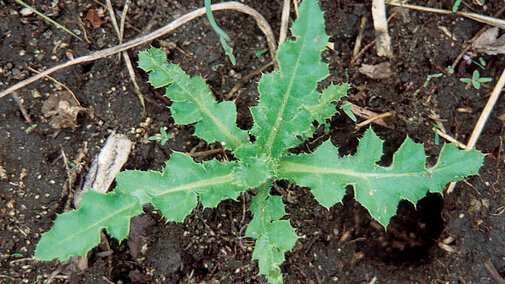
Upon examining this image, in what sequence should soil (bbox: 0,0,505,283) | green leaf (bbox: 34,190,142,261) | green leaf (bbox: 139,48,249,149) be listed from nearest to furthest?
1. green leaf (bbox: 34,190,142,261)
2. green leaf (bbox: 139,48,249,149)
3. soil (bbox: 0,0,505,283)

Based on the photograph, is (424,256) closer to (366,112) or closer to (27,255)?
(366,112)

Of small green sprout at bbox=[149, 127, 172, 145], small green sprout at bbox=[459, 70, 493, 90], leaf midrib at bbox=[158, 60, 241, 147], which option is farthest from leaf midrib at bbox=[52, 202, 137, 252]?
small green sprout at bbox=[459, 70, 493, 90]

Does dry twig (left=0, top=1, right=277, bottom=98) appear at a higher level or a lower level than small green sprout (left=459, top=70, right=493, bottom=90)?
higher

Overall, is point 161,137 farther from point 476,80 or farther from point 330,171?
point 476,80

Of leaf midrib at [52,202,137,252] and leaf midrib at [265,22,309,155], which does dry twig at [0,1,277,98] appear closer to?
leaf midrib at [265,22,309,155]

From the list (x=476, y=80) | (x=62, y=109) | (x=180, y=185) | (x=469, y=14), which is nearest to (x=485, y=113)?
(x=476, y=80)

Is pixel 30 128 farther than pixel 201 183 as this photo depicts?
Yes
